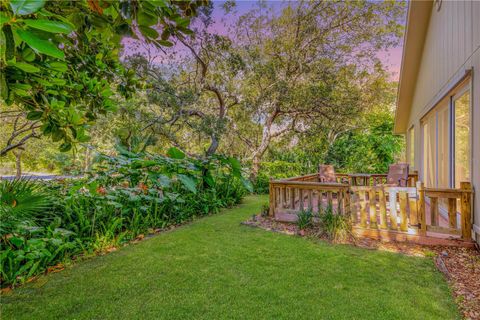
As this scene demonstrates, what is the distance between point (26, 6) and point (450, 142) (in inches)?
263

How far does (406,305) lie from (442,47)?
583cm

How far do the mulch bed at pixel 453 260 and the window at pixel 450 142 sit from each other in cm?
147

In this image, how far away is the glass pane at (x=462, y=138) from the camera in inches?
183

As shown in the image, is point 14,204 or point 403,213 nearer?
point 14,204

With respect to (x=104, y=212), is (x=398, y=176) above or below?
above

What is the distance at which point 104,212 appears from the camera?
4934mm

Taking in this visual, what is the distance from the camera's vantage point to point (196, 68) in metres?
10.2

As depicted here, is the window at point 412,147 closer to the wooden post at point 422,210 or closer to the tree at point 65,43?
the wooden post at point 422,210

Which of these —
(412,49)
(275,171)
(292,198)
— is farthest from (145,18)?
(275,171)

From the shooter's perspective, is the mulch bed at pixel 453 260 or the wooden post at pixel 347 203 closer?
the mulch bed at pixel 453 260

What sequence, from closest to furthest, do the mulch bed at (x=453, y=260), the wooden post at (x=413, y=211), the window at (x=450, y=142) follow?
1. the mulch bed at (x=453, y=260)
2. the wooden post at (x=413, y=211)
3. the window at (x=450, y=142)

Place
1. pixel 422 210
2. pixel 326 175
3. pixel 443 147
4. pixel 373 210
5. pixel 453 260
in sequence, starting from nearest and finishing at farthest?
pixel 453 260, pixel 422 210, pixel 373 210, pixel 443 147, pixel 326 175

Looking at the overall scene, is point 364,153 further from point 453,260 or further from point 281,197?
point 453,260

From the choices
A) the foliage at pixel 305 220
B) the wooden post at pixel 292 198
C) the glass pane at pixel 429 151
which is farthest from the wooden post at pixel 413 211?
the glass pane at pixel 429 151
